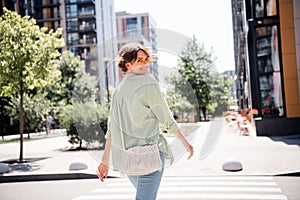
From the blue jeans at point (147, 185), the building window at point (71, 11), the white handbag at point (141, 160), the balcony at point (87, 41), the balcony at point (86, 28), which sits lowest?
the blue jeans at point (147, 185)

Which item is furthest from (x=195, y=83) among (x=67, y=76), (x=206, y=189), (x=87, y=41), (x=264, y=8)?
(x=87, y=41)

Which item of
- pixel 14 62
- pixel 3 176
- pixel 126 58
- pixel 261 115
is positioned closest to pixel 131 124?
pixel 126 58

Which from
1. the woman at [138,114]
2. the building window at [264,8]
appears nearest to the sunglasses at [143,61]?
the woman at [138,114]

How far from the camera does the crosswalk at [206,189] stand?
22.4 feet

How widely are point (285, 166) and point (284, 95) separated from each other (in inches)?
390

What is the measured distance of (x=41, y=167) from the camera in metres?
11.4

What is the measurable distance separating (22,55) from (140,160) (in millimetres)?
10538

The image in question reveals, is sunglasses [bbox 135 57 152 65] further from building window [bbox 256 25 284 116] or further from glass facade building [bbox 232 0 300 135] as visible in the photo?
building window [bbox 256 25 284 116]

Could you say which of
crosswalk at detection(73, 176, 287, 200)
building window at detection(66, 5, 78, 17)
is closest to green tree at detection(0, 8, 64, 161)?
crosswalk at detection(73, 176, 287, 200)

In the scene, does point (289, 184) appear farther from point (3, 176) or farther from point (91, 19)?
point (91, 19)

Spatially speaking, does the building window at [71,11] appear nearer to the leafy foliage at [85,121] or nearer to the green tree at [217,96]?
the green tree at [217,96]

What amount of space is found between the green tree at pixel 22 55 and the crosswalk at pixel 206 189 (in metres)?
5.57

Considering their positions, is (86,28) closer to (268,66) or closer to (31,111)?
(31,111)

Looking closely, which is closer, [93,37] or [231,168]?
[231,168]
